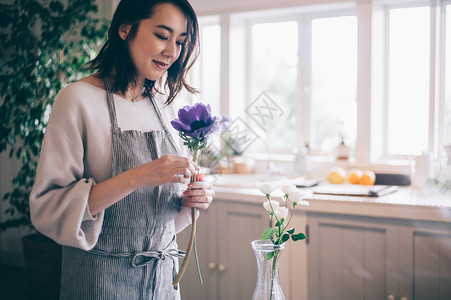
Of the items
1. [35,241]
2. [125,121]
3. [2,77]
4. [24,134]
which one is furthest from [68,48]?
[125,121]

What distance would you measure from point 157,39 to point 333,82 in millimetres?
2021

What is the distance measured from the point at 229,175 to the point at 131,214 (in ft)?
6.04

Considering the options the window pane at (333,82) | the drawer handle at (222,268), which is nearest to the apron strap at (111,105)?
the drawer handle at (222,268)

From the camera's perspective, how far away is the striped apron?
1166mm

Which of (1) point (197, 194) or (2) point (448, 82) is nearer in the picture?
(1) point (197, 194)

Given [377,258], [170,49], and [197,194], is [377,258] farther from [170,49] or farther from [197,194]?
[170,49]

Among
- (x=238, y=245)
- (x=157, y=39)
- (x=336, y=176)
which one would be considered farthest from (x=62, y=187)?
(x=336, y=176)

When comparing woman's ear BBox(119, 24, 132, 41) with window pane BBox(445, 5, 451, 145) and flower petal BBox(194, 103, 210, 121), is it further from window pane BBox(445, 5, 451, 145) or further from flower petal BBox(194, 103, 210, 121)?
window pane BBox(445, 5, 451, 145)

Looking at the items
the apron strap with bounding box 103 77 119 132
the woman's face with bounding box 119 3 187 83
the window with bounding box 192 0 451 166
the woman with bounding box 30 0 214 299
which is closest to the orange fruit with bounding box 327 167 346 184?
the window with bounding box 192 0 451 166

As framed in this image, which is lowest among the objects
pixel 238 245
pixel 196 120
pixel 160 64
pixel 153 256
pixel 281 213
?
pixel 238 245

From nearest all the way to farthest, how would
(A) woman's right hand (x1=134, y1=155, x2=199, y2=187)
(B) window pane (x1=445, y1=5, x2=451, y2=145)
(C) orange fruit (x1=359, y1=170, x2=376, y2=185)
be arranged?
(A) woman's right hand (x1=134, y1=155, x2=199, y2=187)
(C) orange fruit (x1=359, y1=170, x2=376, y2=185)
(B) window pane (x1=445, y1=5, x2=451, y2=145)

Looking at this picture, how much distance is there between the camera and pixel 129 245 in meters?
1.19

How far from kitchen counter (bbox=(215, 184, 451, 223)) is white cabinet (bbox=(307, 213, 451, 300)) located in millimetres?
35

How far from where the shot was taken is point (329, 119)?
9.89 feet
